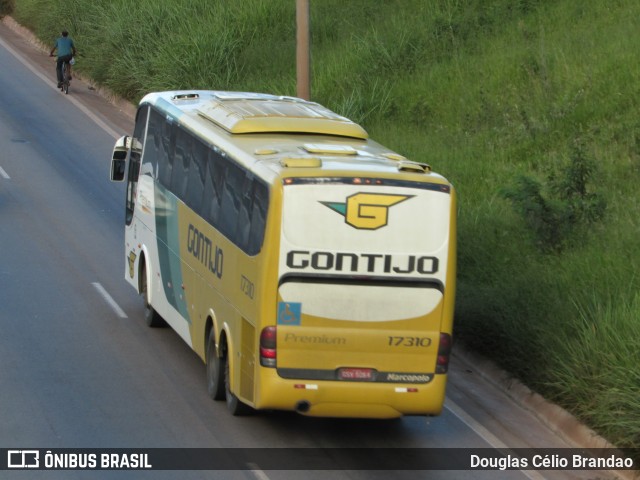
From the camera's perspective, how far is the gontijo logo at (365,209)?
1220 cm

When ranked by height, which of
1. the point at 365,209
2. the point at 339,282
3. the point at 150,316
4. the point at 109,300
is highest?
the point at 365,209

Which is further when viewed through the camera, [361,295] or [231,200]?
[231,200]

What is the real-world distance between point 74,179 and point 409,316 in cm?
1491

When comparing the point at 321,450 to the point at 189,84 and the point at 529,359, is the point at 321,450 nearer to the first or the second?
the point at 529,359

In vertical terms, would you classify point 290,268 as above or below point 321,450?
above

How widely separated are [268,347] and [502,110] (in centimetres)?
1398

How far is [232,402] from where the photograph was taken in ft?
45.2

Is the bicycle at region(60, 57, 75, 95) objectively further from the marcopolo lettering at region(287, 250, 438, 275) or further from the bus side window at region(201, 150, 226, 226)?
the marcopolo lettering at region(287, 250, 438, 275)

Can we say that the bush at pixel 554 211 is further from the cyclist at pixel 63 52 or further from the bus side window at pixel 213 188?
the cyclist at pixel 63 52

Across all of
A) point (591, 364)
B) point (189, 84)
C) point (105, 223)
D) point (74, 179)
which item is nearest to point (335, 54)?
point (189, 84)

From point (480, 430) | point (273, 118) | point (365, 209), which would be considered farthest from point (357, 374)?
point (273, 118)

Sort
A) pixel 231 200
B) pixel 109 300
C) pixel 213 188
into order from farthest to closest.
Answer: pixel 109 300
pixel 213 188
pixel 231 200

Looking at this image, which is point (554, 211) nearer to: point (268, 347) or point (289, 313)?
point (289, 313)

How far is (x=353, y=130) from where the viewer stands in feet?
49.1
